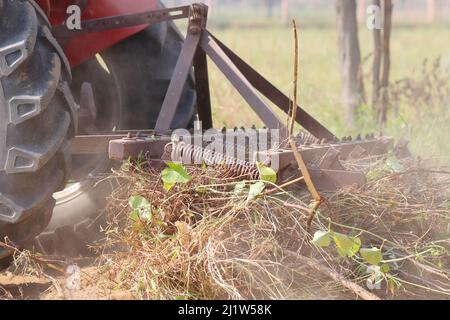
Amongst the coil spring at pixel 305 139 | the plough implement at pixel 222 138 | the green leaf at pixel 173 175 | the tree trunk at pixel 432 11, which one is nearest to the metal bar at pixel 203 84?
the plough implement at pixel 222 138

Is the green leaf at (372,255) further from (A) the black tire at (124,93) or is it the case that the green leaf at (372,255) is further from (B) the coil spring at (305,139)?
(A) the black tire at (124,93)

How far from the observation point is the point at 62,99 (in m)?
3.41

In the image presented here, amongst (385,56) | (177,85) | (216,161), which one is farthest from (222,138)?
(385,56)

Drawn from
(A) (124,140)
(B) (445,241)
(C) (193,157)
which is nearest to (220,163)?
(C) (193,157)

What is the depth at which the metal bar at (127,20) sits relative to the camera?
3.96 meters

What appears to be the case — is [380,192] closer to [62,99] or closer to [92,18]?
[62,99]

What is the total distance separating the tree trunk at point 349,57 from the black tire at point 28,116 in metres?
4.02

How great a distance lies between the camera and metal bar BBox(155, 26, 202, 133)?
3.82 meters

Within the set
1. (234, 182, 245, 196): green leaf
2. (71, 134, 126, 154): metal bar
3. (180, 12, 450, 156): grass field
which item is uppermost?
(71, 134, 126, 154): metal bar

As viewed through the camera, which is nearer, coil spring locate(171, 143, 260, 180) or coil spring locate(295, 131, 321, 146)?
coil spring locate(171, 143, 260, 180)

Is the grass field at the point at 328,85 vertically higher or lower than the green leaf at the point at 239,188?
lower

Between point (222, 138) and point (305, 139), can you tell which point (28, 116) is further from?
point (305, 139)

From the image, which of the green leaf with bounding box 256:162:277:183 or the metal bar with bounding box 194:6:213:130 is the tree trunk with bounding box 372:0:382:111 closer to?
the metal bar with bounding box 194:6:213:130

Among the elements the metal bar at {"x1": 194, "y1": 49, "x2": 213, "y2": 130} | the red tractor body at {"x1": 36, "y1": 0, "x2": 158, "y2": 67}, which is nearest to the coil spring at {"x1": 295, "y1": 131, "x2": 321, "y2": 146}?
the metal bar at {"x1": 194, "y1": 49, "x2": 213, "y2": 130}
